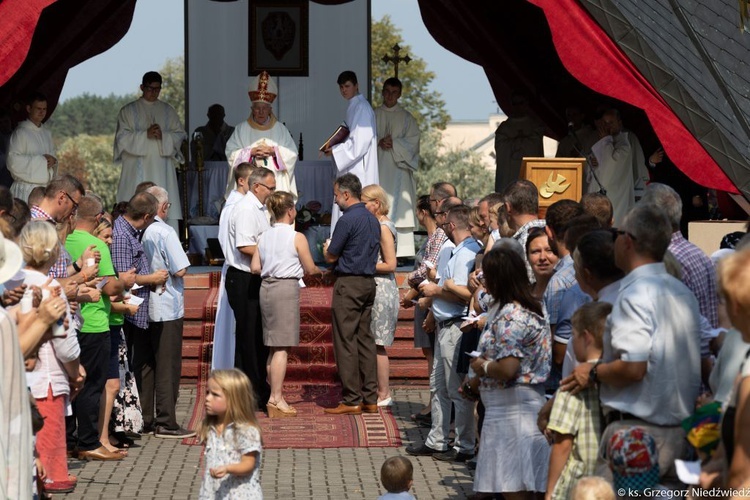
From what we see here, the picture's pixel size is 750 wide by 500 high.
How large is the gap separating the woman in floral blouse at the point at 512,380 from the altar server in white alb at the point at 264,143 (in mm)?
8248

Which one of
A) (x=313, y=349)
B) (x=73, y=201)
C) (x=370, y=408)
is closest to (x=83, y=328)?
(x=73, y=201)

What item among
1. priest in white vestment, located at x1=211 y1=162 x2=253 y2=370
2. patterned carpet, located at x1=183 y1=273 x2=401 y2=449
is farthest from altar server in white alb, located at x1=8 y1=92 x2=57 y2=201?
priest in white vestment, located at x1=211 y1=162 x2=253 y2=370

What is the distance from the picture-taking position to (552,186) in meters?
10.2

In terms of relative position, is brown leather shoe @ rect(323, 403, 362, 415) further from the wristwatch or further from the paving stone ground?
the wristwatch

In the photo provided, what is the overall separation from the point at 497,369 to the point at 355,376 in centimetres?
459

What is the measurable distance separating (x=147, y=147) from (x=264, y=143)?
2552mm

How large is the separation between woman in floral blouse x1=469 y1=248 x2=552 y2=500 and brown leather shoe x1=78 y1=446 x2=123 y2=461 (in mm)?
3484

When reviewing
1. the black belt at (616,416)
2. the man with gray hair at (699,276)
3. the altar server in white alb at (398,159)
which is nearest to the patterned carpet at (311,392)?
the altar server in white alb at (398,159)

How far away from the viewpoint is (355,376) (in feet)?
38.4

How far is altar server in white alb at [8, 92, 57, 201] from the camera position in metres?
15.0

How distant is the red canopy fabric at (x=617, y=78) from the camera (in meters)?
11.4

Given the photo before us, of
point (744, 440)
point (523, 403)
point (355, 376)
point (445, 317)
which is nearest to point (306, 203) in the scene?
point (355, 376)

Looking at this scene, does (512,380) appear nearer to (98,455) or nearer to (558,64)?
(98,455)

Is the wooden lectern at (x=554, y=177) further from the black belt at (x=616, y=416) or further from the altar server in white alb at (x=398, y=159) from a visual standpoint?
the altar server in white alb at (x=398, y=159)
